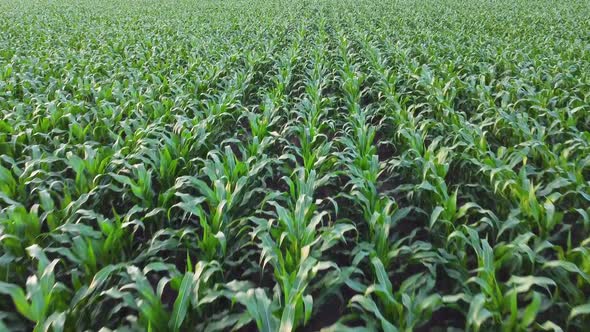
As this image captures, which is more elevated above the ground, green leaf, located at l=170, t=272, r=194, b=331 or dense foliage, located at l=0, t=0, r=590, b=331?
green leaf, located at l=170, t=272, r=194, b=331

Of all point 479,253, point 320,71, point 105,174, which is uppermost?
point 105,174

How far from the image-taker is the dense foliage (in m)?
2.13

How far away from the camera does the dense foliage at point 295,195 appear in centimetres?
213

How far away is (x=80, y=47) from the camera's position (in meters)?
9.45

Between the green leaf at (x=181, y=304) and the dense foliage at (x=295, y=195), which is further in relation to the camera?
the dense foliage at (x=295, y=195)

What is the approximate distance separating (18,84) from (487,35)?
9369 mm

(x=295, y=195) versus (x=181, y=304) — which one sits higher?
(x=181, y=304)

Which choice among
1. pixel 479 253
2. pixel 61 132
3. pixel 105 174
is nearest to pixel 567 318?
A: pixel 479 253

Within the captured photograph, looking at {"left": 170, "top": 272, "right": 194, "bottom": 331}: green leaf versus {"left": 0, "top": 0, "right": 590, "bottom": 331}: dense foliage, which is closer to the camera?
{"left": 170, "top": 272, "right": 194, "bottom": 331}: green leaf

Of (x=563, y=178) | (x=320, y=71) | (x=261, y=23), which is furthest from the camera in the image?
(x=261, y=23)

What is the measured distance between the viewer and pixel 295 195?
3.21 meters

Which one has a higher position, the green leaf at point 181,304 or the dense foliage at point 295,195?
the green leaf at point 181,304

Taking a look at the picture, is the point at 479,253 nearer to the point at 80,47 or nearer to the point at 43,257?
the point at 43,257

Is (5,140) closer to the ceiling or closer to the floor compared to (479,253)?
closer to the ceiling
